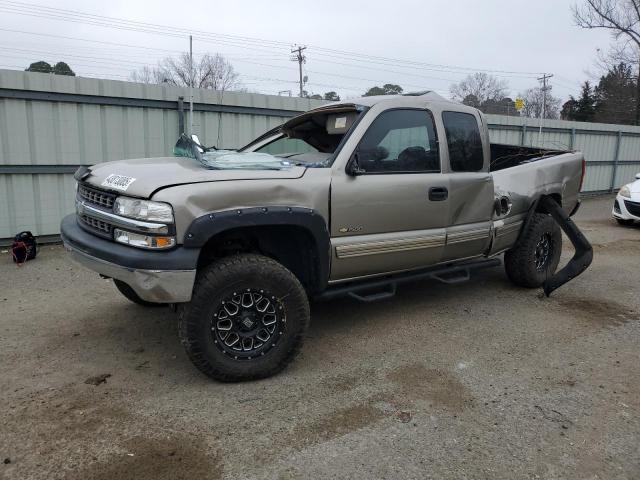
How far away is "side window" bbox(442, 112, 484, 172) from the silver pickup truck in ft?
0.05

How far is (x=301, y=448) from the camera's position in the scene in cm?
270

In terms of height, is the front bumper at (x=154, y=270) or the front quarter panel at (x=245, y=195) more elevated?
the front quarter panel at (x=245, y=195)

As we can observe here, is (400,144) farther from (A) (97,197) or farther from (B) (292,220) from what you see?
(A) (97,197)

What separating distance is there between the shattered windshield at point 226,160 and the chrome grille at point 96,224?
0.75m

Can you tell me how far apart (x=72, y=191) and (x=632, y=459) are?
7514 mm

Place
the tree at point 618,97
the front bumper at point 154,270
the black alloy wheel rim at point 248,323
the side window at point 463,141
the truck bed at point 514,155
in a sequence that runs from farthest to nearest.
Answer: the tree at point 618,97
the truck bed at point 514,155
the side window at point 463,141
the black alloy wheel rim at point 248,323
the front bumper at point 154,270

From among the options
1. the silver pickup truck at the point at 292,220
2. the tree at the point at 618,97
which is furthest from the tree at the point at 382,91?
the tree at the point at 618,97

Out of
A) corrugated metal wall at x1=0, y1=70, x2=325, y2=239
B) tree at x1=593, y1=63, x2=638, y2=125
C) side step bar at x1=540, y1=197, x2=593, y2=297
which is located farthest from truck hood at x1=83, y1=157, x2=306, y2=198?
tree at x1=593, y1=63, x2=638, y2=125

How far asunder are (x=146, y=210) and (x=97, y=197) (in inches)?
24.7

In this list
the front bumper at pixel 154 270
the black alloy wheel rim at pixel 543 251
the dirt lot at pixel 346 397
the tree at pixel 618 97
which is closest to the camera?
the dirt lot at pixel 346 397

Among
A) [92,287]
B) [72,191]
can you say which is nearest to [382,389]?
[92,287]

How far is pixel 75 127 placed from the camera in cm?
737

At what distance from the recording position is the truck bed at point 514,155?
5.93 meters

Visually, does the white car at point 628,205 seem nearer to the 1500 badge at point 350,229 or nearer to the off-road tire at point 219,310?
the 1500 badge at point 350,229
